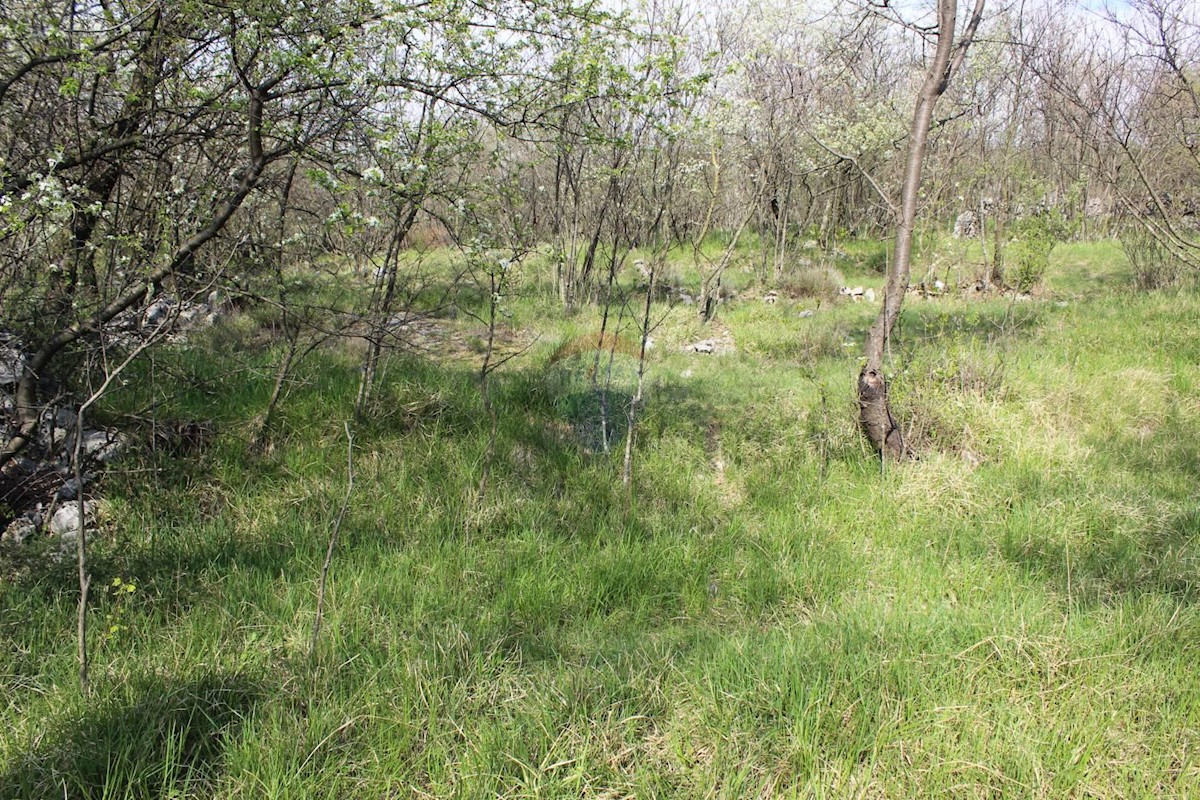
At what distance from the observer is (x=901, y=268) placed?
4492 mm

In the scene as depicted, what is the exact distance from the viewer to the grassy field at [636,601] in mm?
2025

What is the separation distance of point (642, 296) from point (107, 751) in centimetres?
927

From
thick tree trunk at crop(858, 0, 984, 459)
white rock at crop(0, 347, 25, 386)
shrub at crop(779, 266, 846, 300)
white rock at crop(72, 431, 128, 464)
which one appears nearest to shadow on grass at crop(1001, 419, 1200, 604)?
thick tree trunk at crop(858, 0, 984, 459)

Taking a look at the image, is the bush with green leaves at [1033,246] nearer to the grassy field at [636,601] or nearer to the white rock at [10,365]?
the grassy field at [636,601]

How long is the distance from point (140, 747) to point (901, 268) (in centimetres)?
483

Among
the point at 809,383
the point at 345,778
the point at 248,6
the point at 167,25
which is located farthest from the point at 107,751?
the point at 809,383

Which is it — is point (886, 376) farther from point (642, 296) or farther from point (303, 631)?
point (642, 296)

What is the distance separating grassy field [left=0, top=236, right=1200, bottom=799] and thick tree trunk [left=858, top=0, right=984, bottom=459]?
0.20m

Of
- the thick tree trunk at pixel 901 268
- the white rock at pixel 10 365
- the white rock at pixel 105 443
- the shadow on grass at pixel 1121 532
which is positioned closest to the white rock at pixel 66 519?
the white rock at pixel 105 443

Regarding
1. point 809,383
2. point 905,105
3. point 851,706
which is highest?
point 905,105

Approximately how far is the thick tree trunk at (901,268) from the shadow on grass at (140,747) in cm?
395

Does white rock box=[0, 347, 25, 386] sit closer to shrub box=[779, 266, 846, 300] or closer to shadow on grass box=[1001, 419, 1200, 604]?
shadow on grass box=[1001, 419, 1200, 604]

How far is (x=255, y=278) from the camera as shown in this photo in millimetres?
4703

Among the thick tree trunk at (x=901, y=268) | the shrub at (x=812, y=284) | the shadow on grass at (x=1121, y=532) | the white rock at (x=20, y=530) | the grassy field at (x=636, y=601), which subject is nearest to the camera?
the grassy field at (x=636, y=601)
